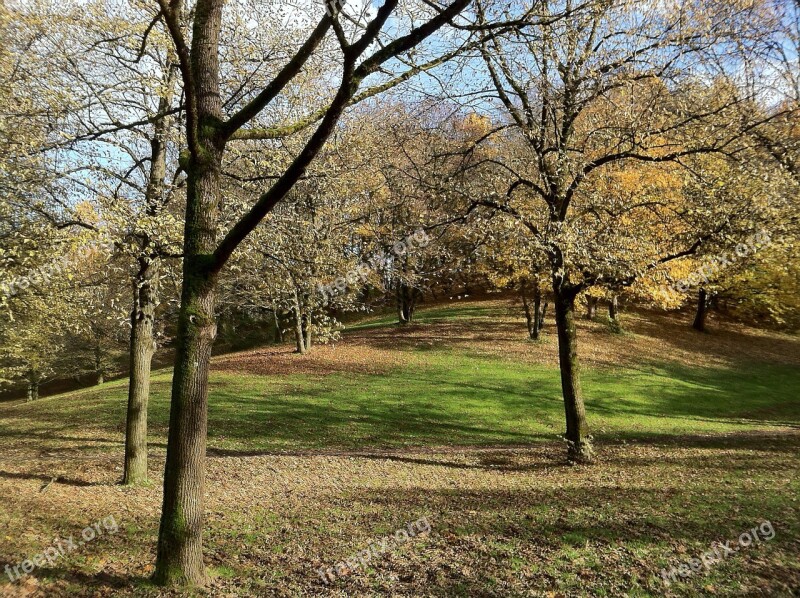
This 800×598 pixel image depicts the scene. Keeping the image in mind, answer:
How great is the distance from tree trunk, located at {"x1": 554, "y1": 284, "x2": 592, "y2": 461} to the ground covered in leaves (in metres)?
0.51

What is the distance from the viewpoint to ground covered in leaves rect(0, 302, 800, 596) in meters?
5.30

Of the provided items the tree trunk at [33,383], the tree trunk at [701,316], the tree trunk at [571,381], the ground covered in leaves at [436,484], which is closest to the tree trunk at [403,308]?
the ground covered in leaves at [436,484]

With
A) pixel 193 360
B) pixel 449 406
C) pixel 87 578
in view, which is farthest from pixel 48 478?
pixel 449 406

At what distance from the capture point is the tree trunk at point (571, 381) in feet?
35.1

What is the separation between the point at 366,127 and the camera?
13883 mm

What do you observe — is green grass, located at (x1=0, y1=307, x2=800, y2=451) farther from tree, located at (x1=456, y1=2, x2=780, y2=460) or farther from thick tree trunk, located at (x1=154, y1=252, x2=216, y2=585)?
thick tree trunk, located at (x1=154, y1=252, x2=216, y2=585)

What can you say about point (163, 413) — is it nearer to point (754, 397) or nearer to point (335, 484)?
point (335, 484)

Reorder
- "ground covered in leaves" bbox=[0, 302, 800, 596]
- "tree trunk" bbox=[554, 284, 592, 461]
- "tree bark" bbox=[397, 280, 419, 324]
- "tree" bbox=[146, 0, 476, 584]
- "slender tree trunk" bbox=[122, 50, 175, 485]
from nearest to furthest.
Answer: "tree" bbox=[146, 0, 476, 584], "ground covered in leaves" bbox=[0, 302, 800, 596], "slender tree trunk" bbox=[122, 50, 175, 485], "tree trunk" bbox=[554, 284, 592, 461], "tree bark" bbox=[397, 280, 419, 324]

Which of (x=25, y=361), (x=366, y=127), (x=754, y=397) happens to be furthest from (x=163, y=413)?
(x=754, y=397)

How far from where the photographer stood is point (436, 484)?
959 centimetres

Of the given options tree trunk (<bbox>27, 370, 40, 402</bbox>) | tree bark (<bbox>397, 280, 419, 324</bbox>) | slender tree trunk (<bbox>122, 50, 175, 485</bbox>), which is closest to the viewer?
slender tree trunk (<bbox>122, 50, 175, 485</bbox>)

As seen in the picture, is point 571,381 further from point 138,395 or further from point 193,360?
point 138,395

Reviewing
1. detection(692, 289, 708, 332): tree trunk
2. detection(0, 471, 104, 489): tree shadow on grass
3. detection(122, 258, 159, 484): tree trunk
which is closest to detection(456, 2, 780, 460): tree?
detection(122, 258, 159, 484): tree trunk

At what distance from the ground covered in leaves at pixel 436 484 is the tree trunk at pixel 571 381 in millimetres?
515
